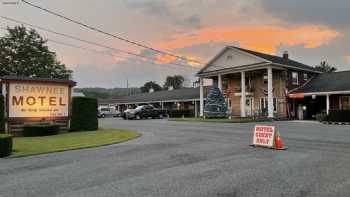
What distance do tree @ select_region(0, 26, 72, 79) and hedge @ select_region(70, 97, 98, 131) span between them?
35947mm

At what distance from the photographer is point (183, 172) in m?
8.30

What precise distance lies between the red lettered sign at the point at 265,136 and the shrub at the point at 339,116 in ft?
61.3

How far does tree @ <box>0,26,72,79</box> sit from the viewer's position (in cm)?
5456

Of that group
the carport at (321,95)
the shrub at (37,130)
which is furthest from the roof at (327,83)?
the shrub at (37,130)

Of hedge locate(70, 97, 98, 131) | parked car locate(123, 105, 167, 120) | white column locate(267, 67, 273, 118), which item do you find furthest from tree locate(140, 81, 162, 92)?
hedge locate(70, 97, 98, 131)

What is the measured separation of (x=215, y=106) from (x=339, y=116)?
1269 centimetres

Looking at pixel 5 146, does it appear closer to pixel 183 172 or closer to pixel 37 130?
pixel 183 172

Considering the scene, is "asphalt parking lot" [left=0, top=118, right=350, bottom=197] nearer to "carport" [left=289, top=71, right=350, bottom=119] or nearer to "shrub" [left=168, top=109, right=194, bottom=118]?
"carport" [left=289, top=71, right=350, bottom=119]

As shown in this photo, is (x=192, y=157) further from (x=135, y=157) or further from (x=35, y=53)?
(x=35, y=53)

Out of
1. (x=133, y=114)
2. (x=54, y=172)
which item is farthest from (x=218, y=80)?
(x=54, y=172)

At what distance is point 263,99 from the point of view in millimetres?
40031


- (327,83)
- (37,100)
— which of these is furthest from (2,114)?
(327,83)

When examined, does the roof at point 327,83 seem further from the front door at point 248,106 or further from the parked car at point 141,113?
the parked car at point 141,113

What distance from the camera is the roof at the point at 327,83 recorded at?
34603mm
